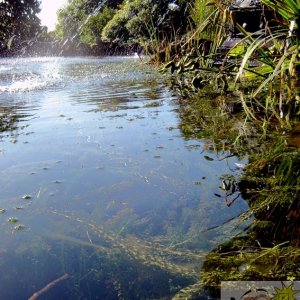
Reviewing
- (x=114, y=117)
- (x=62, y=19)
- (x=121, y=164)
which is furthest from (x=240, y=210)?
(x=62, y=19)

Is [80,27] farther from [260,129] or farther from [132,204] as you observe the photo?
[132,204]

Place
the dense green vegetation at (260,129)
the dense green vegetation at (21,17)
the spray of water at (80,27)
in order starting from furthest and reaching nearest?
1. the dense green vegetation at (21,17)
2. the spray of water at (80,27)
3. the dense green vegetation at (260,129)

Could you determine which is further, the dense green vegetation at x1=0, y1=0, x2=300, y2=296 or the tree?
the tree

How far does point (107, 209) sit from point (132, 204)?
0.13 metres

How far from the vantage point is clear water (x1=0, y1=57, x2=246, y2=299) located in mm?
1309

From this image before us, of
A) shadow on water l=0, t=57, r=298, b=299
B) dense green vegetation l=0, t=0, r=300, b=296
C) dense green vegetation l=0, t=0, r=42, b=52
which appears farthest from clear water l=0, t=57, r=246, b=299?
dense green vegetation l=0, t=0, r=42, b=52

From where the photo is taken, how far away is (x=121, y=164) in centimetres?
246

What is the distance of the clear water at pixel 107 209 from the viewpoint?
1.31 m

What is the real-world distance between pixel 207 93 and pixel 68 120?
6.80 ft

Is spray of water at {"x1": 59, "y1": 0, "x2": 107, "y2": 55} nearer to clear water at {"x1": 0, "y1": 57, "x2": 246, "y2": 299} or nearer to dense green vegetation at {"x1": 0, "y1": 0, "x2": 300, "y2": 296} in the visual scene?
dense green vegetation at {"x1": 0, "y1": 0, "x2": 300, "y2": 296}

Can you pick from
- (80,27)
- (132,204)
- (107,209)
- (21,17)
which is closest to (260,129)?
(132,204)

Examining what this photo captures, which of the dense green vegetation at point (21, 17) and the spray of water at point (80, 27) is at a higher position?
the dense green vegetation at point (21, 17)

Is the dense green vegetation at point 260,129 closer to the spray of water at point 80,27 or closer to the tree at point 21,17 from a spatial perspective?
the spray of water at point 80,27

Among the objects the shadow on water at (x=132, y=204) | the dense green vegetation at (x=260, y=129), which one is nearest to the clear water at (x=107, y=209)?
the shadow on water at (x=132, y=204)
